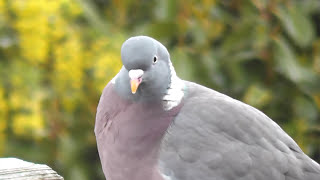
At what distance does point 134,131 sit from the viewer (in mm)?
1830

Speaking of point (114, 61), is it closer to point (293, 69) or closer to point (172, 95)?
point (293, 69)

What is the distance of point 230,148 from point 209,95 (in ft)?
0.64

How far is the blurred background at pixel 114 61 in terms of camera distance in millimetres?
2979

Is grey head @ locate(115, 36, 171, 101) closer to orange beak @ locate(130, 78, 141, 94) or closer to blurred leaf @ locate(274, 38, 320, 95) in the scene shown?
orange beak @ locate(130, 78, 141, 94)

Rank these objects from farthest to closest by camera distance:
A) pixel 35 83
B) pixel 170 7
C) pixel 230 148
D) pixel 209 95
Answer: pixel 170 7
pixel 35 83
pixel 209 95
pixel 230 148

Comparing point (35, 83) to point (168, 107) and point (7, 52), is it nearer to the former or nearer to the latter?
point (7, 52)

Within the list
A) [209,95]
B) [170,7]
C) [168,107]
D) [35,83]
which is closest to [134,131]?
[168,107]

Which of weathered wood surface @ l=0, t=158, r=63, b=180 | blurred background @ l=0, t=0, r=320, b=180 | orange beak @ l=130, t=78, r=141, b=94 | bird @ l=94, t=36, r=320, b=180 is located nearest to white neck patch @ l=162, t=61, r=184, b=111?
bird @ l=94, t=36, r=320, b=180

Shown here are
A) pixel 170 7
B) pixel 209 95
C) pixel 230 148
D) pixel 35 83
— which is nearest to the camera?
pixel 230 148

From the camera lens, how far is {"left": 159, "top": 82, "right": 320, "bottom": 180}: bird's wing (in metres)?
1.81

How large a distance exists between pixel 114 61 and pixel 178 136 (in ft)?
4.19

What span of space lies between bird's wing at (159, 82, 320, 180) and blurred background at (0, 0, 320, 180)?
115 centimetres

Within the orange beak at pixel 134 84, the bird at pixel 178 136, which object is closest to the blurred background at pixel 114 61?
the bird at pixel 178 136

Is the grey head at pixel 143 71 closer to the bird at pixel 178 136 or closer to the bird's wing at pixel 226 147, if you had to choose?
the bird at pixel 178 136
